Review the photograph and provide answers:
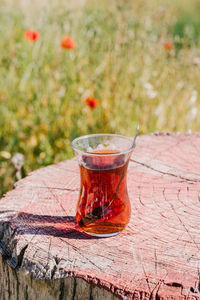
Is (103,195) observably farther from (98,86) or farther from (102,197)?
(98,86)

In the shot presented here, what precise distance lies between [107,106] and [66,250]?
2.34 meters

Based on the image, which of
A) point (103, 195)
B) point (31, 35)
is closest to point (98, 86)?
point (31, 35)

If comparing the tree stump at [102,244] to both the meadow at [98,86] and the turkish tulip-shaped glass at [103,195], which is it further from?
the meadow at [98,86]

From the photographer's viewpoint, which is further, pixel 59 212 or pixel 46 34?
pixel 46 34

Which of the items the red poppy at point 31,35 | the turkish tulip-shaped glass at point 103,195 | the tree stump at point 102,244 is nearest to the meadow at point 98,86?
the red poppy at point 31,35

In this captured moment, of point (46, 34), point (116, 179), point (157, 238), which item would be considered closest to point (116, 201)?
point (116, 179)

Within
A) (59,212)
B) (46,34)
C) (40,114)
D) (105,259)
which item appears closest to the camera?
(105,259)

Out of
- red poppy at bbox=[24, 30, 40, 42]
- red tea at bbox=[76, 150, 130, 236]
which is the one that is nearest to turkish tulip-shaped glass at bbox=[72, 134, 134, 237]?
red tea at bbox=[76, 150, 130, 236]

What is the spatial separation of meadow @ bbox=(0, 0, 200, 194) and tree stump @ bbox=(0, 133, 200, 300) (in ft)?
4.73

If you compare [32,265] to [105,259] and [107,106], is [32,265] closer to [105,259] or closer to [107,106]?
[105,259]

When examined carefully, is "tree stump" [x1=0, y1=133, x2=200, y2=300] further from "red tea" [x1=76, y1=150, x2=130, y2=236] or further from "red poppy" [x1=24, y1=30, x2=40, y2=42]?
"red poppy" [x1=24, y1=30, x2=40, y2=42]

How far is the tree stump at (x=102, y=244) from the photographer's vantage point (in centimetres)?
122

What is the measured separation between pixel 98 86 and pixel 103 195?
2.35 m

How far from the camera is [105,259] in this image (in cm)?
129
